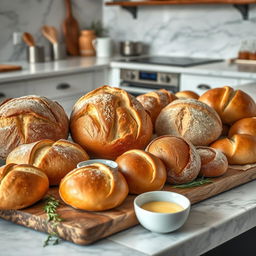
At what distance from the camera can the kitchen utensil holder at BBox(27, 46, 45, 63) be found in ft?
12.6

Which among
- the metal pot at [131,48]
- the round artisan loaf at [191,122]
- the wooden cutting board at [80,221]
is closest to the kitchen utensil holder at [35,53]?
the metal pot at [131,48]

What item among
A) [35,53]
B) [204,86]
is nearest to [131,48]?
[35,53]

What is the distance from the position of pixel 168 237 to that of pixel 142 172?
163 millimetres

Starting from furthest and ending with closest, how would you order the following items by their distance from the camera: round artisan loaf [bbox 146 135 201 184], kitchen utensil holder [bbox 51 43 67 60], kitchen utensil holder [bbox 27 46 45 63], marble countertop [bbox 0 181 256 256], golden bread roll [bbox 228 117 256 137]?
1. kitchen utensil holder [bbox 51 43 67 60]
2. kitchen utensil holder [bbox 27 46 45 63]
3. golden bread roll [bbox 228 117 256 137]
4. round artisan loaf [bbox 146 135 201 184]
5. marble countertop [bbox 0 181 256 256]

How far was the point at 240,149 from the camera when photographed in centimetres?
119

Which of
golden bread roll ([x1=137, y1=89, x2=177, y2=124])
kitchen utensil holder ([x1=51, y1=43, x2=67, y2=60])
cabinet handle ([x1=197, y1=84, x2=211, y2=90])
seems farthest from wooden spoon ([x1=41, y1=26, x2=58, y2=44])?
golden bread roll ([x1=137, y1=89, x2=177, y2=124])

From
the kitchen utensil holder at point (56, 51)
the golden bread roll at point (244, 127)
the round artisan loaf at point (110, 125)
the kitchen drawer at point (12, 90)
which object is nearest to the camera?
the round artisan loaf at point (110, 125)

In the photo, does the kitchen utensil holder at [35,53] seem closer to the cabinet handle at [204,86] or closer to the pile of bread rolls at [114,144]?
the cabinet handle at [204,86]

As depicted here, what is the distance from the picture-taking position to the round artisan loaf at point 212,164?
110 centimetres

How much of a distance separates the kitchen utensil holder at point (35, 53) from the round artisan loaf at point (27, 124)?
277 centimetres

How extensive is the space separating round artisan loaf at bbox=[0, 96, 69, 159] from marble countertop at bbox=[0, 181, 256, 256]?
0.25m

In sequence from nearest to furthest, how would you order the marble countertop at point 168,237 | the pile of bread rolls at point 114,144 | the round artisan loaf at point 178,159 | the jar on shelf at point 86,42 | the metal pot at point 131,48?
the marble countertop at point 168,237 → the pile of bread rolls at point 114,144 → the round artisan loaf at point 178,159 → the metal pot at point 131,48 → the jar on shelf at point 86,42

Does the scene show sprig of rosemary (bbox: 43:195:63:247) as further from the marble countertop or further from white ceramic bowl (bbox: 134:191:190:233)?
white ceramic bowl (bbox: 134:191:190:233)

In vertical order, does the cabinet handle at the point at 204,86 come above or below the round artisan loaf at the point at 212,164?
below
